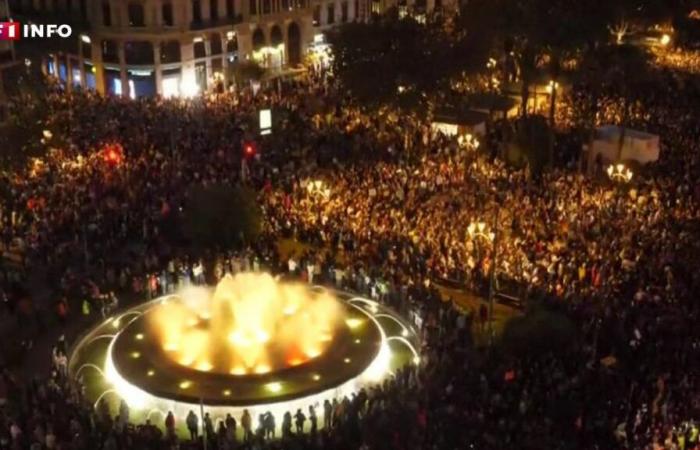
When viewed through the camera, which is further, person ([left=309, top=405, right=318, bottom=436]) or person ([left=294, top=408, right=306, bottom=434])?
person ([left=294, top=408, right=306, bottom=434])

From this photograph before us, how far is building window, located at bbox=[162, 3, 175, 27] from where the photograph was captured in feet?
182

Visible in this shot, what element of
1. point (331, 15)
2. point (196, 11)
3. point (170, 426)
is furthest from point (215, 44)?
point (170, 426)

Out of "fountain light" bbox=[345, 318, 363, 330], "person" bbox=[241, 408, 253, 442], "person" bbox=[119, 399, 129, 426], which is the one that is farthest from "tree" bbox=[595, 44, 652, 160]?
"person" bbox=[119, 399, 129, 426]

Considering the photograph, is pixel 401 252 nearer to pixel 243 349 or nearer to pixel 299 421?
pixel 243 349

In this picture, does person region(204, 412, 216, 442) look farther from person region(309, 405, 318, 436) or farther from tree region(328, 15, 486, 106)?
tree region(328, 15, 486, 106)

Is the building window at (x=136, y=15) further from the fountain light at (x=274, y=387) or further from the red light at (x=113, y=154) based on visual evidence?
the fountain light at (x=274, y=387)

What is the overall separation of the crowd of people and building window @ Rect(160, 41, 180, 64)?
970 centimetres

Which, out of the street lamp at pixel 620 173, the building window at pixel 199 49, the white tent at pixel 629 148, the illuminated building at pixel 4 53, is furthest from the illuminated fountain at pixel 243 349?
the building window at pixel 199 49

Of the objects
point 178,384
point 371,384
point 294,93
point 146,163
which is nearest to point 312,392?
point 371,384

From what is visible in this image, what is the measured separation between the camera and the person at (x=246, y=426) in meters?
18.7

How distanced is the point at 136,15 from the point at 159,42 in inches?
87.0

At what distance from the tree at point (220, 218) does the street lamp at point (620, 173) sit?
14792mm

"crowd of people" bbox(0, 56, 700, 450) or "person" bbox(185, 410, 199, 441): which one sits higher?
"crowd of people" bbox(0, 56, 700, 450)

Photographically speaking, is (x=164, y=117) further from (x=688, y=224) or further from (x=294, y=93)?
(x=688, y=224)
